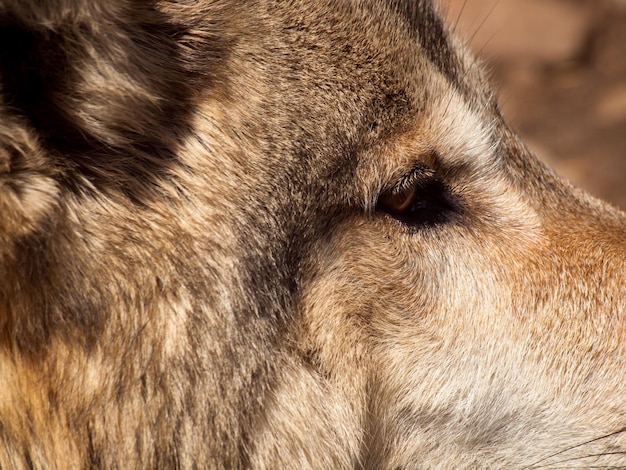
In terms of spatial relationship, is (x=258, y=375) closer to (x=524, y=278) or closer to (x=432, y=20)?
(x=524, y=278)

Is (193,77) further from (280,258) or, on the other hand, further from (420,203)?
(420,203)

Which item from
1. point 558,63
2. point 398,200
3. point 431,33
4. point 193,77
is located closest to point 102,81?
point 193,77

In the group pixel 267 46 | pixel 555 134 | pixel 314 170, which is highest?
pixel 555 134

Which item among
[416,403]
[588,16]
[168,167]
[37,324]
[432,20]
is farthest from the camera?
[588,16]

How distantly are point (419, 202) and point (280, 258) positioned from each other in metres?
0.48

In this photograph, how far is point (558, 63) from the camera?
732cm

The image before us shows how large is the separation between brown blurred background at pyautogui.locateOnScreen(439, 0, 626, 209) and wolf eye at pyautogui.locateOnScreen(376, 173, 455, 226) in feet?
14.8

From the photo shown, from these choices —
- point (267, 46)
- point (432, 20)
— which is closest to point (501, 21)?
point (432, 20)

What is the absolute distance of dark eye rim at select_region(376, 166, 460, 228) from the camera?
2.18 m

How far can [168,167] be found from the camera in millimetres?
1907

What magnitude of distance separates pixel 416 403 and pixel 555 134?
5.08 m

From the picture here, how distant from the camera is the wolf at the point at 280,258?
5.81ft

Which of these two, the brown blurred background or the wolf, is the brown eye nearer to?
the wolf

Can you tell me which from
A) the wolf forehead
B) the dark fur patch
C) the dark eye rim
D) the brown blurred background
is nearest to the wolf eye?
the dark eye rim
